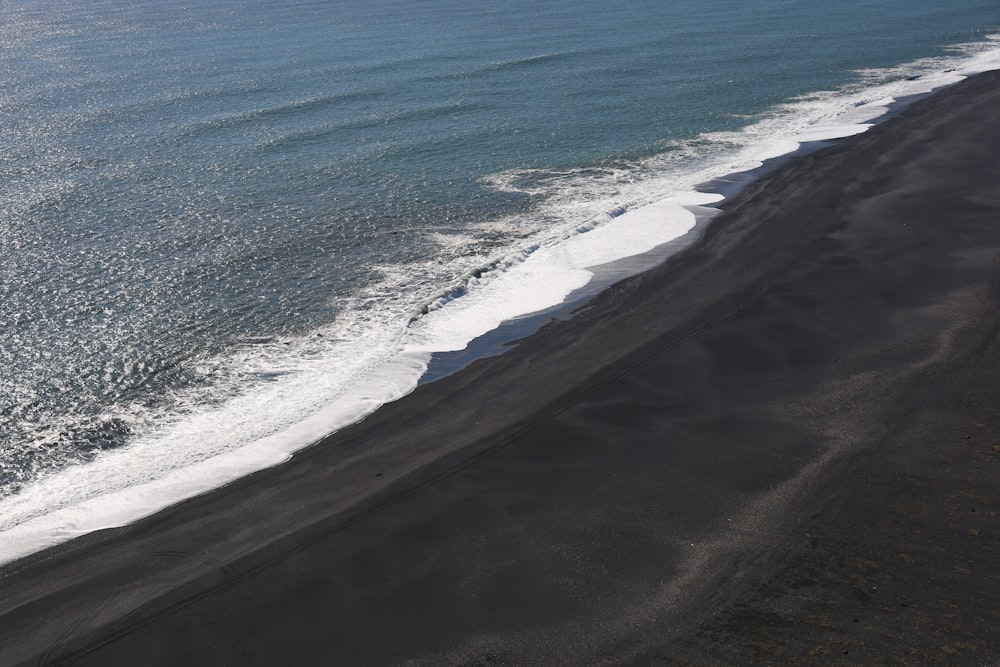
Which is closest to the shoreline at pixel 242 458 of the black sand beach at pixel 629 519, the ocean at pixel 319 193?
the ocean at pixel 319 193

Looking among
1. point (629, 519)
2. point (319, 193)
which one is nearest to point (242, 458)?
point (629, 519)

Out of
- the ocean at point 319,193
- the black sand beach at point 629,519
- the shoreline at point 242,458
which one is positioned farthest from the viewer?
the ocean at point 319,193

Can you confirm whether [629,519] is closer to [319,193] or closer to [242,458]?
[242,458]

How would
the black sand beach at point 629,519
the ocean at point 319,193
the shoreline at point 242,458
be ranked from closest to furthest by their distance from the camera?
the black sand beach at point 629,519
the shoreline at point 242,458
the ocean at point 319,193

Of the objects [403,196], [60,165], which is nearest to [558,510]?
[403,196]

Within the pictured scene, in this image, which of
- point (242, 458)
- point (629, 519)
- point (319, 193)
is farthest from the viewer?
point (319, 193)

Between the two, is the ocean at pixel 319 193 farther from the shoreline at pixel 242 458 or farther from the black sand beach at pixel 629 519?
the black sand beach at pixel 629 519
